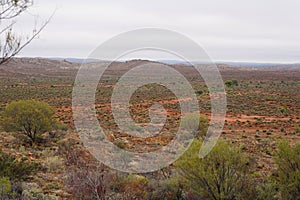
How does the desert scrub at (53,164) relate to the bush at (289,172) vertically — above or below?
below

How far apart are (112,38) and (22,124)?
287 inches

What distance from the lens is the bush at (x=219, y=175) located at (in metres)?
7.29

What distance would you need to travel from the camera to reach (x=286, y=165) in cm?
731

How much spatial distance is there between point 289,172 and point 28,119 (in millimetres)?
11209

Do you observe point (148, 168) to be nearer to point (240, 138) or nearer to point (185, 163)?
point (185, 163)

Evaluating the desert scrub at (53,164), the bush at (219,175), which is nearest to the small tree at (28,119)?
the desert scrub at (53,164)

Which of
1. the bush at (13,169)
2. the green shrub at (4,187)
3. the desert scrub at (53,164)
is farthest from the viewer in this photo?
the desert scrub at (53,164)

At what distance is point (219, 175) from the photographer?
7.36m

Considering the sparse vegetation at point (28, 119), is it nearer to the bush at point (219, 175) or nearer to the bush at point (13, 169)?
the bush at point (13, 169)

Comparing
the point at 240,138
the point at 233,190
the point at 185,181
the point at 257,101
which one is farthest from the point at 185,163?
the point at 257,101

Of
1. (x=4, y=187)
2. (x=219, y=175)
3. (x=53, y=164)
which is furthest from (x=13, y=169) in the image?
(x=219, y=175)

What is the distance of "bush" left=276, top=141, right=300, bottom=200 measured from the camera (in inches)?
271

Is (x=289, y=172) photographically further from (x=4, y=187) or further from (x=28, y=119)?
(x=28, y=119)

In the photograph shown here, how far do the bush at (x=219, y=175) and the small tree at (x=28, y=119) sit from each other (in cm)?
874
